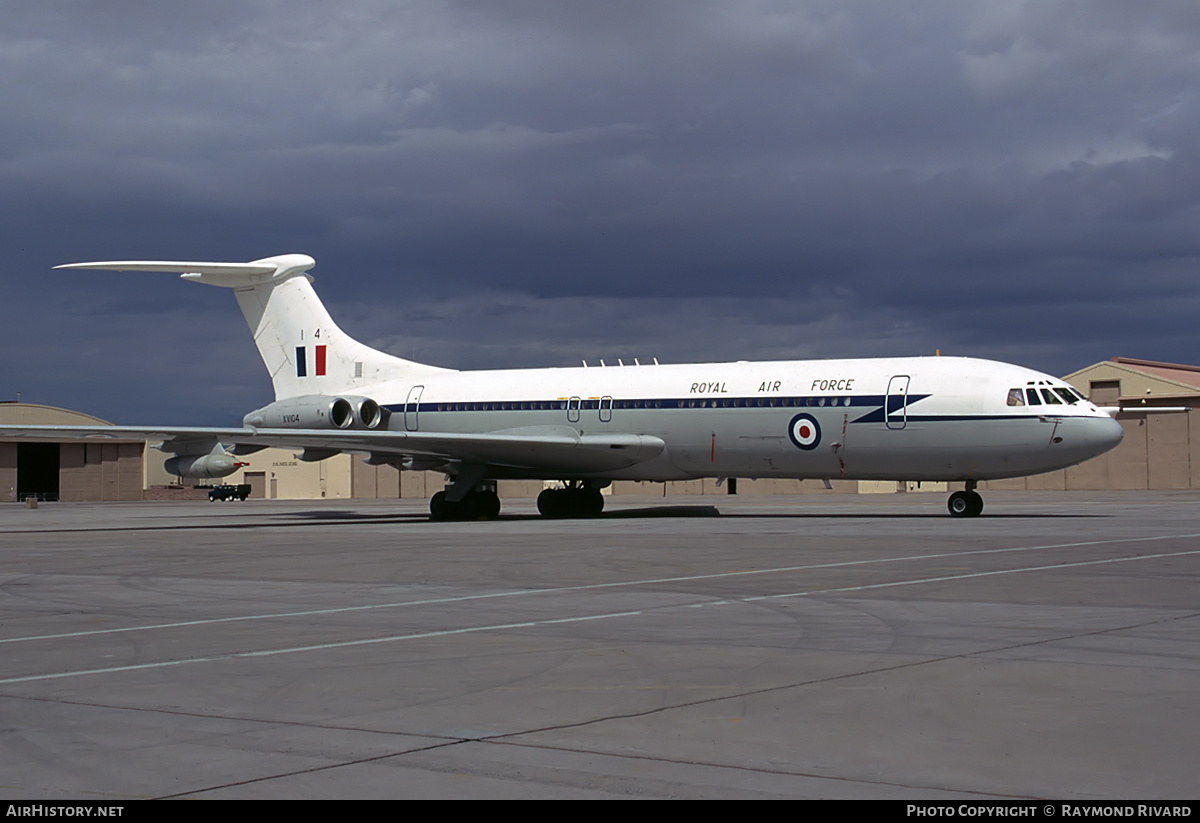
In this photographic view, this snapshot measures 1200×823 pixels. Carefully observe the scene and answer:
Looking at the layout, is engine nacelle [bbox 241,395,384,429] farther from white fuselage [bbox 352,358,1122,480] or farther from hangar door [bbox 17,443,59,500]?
hangar door [bbox 17,443,59,500]

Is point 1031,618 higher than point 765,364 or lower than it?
lower

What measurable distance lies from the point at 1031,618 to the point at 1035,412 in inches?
710

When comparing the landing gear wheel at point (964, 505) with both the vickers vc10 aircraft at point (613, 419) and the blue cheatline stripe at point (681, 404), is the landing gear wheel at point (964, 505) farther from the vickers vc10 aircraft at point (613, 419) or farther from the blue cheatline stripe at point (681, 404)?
the blue cheatline stripe at point (681, 404)

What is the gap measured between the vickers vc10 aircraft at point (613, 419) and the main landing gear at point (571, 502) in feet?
0.15

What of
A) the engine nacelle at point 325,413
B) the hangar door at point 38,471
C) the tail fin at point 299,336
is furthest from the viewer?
the hangar door at point 38,471

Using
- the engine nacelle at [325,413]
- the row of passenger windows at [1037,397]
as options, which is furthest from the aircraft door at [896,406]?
the engine nacelle at [325,413]

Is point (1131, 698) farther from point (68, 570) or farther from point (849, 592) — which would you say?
point (68, 570)

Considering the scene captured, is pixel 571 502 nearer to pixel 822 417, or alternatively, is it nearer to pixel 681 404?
pixel 681 404

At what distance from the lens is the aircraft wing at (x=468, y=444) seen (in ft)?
99.6

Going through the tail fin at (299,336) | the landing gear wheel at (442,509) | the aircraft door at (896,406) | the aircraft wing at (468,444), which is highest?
the tail fin at (299,336)

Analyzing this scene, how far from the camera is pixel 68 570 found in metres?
17.3

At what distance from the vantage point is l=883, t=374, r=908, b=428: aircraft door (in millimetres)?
28203

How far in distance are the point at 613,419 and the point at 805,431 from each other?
5.65m
